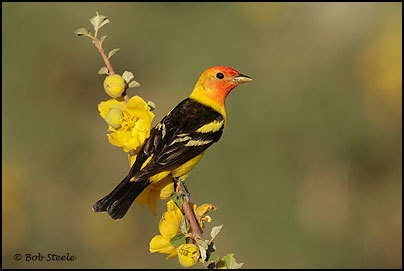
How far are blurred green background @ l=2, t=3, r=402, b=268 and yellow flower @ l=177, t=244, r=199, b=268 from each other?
13.7ft

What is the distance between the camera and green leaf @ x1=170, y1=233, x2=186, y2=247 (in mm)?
2027

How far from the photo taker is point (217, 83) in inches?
133

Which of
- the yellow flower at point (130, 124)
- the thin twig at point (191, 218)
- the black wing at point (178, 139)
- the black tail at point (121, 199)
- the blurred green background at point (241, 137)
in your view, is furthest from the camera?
the blurred green background at point (241, 137)

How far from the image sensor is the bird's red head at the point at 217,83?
10.7 ft

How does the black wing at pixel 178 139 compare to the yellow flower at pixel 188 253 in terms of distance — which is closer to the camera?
the yellow flower at pixel 188 253

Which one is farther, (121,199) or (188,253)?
(121,199)

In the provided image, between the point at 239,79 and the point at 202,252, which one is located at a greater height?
the point at 239,79

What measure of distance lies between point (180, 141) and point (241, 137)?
4198 millimetres

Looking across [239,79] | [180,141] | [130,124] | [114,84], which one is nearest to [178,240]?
[130,124]

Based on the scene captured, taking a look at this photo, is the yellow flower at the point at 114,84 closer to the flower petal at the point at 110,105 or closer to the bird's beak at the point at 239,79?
the flower petal at the point at 110,105

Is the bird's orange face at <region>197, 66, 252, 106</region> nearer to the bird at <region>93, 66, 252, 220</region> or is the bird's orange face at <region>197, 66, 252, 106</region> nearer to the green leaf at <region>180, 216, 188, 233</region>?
the bird at <region>93, 66, 252, 220</region>

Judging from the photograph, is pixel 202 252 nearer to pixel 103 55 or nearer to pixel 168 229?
pixel 168 229

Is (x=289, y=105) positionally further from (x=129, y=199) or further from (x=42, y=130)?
(x=129, y=199)

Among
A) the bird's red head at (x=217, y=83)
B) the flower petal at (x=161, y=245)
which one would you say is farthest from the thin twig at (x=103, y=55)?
the bird's red head at (x=217, y=83)
